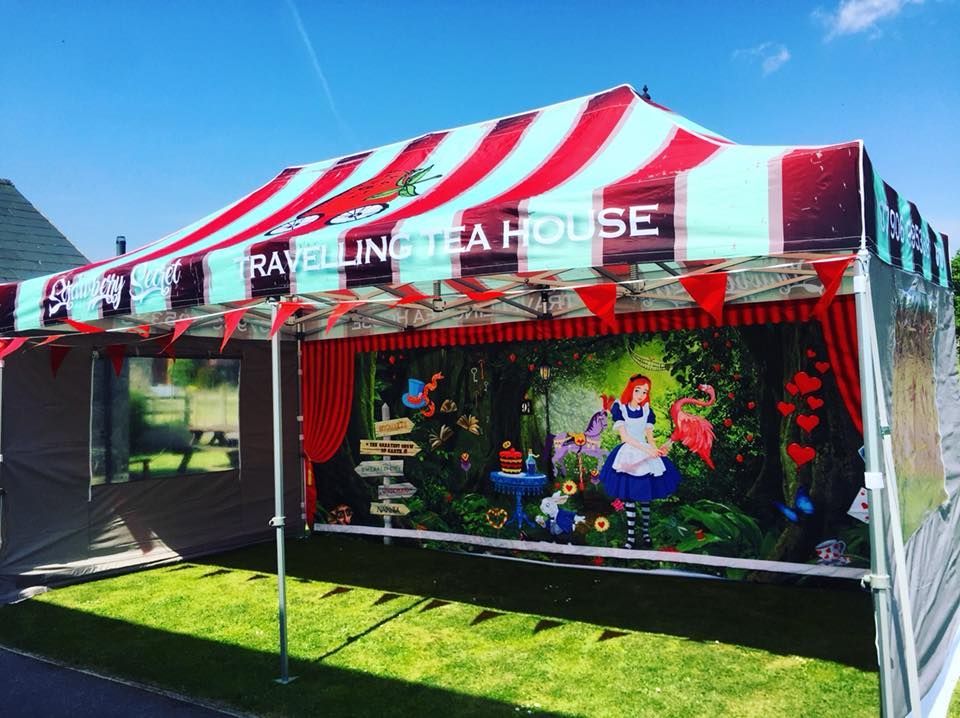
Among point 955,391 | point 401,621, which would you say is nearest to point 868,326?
point 955,391

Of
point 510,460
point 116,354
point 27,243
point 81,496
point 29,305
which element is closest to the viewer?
point 29,305

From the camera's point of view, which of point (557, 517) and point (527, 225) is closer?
point (527, 225)

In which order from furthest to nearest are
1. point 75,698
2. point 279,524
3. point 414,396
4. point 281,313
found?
point 414,396
point 281,313
point 279,524
point 75,698

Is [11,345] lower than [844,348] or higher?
higher

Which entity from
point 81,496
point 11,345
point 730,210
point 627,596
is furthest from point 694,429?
point 11,345

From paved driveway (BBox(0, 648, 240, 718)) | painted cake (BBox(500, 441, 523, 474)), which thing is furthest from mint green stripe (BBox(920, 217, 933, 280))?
paved driveway (BBox(0, 648, 240, 718))

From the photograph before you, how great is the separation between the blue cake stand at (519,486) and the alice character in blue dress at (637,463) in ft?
2.04

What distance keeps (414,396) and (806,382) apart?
339cm

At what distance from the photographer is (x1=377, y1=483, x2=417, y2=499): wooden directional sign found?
22.6 feet

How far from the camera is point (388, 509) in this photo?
702 centimetres

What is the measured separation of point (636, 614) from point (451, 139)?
11.5ft

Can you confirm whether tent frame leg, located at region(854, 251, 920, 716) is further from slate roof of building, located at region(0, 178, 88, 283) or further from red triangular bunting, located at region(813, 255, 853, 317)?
slate roof of building, located at region(0, 178, 88, 283)

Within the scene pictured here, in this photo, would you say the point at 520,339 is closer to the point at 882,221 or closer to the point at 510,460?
the point at 510,460

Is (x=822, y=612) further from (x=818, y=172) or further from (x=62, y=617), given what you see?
(x=62, y=617)
